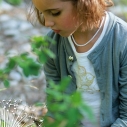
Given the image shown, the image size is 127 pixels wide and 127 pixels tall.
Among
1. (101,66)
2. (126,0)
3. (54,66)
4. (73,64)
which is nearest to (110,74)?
(101,66)

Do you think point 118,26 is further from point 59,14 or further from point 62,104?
point 62,104

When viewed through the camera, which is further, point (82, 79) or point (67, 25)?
point (82, 79)

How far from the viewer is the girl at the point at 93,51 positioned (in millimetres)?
1799

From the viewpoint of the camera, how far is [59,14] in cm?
177

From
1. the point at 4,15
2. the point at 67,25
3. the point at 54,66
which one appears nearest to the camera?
the point at 67,25

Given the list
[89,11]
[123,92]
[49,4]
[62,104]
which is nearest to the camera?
[62,104]

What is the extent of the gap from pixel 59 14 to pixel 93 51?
0.87ft


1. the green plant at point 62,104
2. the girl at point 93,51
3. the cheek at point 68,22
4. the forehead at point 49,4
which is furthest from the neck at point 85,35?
the green plant at point 62,104

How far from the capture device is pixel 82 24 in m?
1.88

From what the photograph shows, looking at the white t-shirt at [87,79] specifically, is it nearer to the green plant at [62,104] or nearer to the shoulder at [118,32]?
the shoulder at [118,32]

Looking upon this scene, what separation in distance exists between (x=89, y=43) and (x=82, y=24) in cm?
13

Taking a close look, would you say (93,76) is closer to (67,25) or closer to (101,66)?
(101,66)

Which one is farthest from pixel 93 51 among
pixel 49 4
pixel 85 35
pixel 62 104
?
pixel 62 104

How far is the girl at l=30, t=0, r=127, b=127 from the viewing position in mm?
1799
